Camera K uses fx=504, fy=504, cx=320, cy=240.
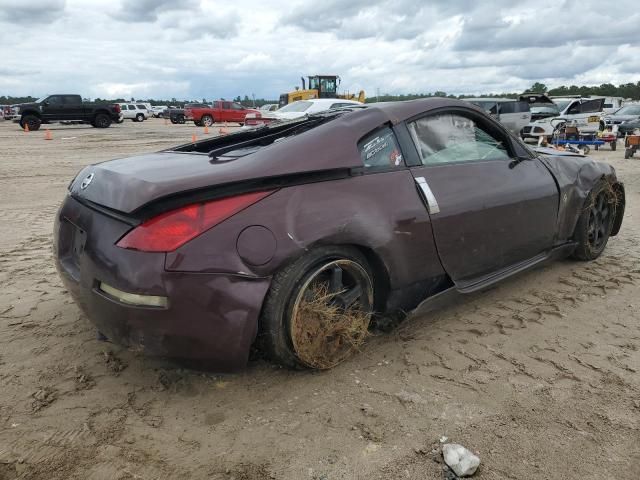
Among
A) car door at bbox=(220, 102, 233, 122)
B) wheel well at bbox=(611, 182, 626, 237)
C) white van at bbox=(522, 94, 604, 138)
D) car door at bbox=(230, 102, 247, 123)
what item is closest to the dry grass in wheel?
wheel well at bbox=(611, 182, 626, 237)

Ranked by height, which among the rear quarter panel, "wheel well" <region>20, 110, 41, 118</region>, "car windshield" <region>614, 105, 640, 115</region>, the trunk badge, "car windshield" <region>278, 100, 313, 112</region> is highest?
"wheel well" <region>20, 110, 41, 118</region>

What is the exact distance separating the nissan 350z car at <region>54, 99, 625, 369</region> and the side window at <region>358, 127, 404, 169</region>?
11 mm

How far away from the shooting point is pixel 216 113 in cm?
3219

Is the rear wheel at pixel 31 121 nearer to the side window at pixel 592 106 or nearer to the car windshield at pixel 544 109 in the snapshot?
the car windshield at pixel 544 109

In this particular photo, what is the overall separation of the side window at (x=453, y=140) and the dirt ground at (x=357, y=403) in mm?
1046

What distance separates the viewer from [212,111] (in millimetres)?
32031

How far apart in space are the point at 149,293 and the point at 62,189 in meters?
7.44

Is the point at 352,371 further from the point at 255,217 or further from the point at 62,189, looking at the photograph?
the point at 62,189

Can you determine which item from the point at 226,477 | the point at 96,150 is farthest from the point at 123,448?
the point at 96,150

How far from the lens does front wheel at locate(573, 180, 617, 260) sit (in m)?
4.17

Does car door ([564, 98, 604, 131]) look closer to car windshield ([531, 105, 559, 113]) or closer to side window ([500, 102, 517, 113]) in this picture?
car windshield ([531, 105, 559, 113])

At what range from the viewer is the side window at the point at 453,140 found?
10.0ft

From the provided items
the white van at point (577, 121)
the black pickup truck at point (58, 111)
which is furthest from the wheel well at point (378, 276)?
the black pickup truck at point (58, 111)

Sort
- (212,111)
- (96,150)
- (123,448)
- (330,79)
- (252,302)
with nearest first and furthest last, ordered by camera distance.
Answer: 1. (123,448)
2. (252,302)
3. (96,150)
4. (330,79)
5. (212,111)
